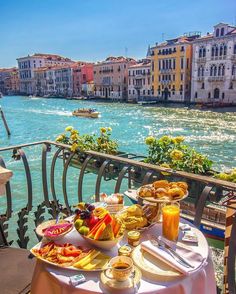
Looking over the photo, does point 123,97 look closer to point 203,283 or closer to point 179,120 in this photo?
point 179,120

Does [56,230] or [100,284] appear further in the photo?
[56,230]

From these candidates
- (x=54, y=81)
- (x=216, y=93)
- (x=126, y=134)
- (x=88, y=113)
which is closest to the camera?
(x=126, y=134)

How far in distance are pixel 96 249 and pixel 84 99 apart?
211 feet

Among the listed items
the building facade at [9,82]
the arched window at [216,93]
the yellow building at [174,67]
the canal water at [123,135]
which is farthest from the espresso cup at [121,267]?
the building facade at [9,82]

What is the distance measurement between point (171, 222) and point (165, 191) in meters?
0.17

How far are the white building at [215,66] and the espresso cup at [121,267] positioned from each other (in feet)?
138

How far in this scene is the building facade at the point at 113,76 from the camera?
5816 centimetres

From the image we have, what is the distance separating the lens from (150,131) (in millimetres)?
24625

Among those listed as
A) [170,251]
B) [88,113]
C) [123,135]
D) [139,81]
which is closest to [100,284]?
[170,251]

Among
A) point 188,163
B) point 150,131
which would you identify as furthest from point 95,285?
point 150,131

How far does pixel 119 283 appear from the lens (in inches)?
42.0

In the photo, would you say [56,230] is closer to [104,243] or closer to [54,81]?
[104,243]

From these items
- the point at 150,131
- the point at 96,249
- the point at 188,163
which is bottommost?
the point at 150,131

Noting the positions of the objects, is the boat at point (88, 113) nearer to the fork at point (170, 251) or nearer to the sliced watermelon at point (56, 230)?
the sliced watermelon at point (56, 230)
